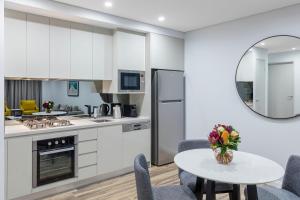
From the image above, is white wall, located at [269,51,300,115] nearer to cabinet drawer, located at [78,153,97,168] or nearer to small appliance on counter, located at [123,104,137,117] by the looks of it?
small appliance on counter, located at [123,104,137,117]

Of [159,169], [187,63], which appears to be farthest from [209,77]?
[159,169]

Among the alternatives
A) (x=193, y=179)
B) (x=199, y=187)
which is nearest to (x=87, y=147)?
(x=193, y=179)

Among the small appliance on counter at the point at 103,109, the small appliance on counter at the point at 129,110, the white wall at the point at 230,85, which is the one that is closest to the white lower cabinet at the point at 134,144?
the small appliance on counter at the point at 129,110

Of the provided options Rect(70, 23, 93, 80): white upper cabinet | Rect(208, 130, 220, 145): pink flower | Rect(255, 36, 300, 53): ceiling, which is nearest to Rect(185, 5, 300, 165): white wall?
Rect(255, 36, 300, 53): ceiling

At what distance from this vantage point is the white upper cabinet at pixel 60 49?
126 inches

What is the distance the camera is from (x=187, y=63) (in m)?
4.50

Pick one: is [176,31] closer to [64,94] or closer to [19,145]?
[64,94]

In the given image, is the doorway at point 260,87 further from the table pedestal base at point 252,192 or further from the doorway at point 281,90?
the table pedestal base at point 252,192

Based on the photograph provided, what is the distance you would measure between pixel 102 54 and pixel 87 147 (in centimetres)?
147

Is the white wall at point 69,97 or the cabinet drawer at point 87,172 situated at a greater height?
the white wall at point 69,97

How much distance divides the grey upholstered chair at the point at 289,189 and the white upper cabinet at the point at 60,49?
2808mm

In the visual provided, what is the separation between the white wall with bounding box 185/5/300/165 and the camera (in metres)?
3.17

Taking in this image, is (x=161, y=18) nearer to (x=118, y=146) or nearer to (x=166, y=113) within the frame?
(x=166, y=113)

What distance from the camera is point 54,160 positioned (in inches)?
118
